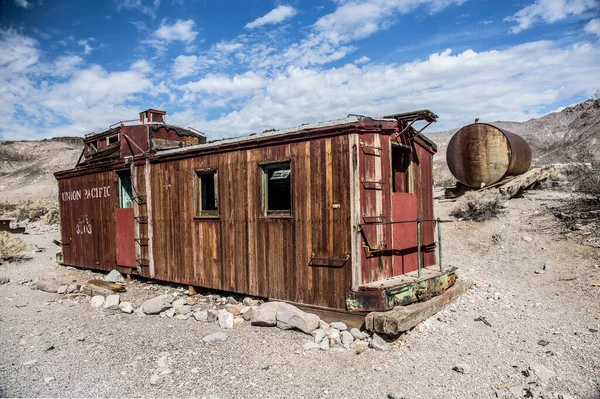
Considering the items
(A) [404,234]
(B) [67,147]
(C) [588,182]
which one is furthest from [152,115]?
(B) [67,147]

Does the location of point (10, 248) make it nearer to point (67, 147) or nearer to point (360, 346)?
point (360, 346)

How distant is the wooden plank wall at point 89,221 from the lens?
12.0 metres

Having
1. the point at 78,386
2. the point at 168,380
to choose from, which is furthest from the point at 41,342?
the point at 168,380

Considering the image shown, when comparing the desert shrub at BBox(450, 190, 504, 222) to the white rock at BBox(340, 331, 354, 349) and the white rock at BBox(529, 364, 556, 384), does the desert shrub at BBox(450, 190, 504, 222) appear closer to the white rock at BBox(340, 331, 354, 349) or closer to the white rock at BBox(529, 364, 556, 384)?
the white rock at BBox(529, 364, 556, 384)

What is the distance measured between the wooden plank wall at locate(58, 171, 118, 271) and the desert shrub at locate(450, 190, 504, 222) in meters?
11.1

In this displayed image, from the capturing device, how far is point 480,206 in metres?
13.3

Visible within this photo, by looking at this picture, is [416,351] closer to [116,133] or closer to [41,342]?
[41,342]

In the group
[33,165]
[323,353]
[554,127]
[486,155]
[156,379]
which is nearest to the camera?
[156,379]

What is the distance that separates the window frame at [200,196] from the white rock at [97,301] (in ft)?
9.09

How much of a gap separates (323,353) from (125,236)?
7.48 meters

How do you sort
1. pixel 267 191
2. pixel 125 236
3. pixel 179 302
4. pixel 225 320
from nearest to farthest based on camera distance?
pixel 225 320 < pixel 267 191 < pixel 179 302 < pixel 125 236

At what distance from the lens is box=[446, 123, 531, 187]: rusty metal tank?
14266mm

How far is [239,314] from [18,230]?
19752 millimetres

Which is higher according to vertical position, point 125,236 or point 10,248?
point 125,236
